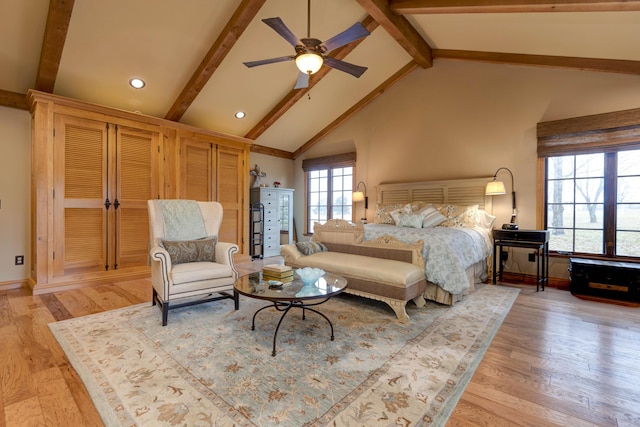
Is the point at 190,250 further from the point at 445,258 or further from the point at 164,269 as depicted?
the point at 445,258

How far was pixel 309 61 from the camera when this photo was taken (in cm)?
268

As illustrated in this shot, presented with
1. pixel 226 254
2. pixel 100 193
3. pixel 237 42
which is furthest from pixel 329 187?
pixel 100 193

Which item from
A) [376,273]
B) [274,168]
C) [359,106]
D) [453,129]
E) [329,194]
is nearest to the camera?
[376,273]

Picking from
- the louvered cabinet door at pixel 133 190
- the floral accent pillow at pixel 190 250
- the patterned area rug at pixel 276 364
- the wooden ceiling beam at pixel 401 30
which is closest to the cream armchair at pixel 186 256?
the floral accent pillow at pixel 190 250

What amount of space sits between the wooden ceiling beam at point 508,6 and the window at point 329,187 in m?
3.17

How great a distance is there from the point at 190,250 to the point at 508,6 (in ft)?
13.8

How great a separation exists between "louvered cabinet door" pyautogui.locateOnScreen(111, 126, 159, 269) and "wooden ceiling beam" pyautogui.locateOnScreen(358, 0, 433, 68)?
12.0 ft

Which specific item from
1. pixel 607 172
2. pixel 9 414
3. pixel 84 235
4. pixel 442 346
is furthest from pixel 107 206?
pixel 607 172

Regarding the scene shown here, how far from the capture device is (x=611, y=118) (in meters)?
3.67

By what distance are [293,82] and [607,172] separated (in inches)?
188

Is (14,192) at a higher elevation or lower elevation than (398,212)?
higher

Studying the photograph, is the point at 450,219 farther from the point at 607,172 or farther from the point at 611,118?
the point at 611,118

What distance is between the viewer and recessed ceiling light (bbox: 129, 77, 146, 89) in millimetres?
4012

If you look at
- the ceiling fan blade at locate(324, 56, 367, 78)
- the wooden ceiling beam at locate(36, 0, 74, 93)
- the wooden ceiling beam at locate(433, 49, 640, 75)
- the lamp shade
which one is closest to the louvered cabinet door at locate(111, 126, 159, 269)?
the wooden ceiling beam at locate(36, 0, 74, 93)
